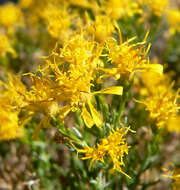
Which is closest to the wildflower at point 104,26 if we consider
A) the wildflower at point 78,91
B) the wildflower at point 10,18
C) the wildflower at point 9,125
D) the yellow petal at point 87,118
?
the wildflower at point 78,91

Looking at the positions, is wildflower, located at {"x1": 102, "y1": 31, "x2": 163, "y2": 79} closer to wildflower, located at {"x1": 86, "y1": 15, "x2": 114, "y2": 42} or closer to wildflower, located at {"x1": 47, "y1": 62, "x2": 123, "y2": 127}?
wildflower, located at {"x1": 47, "y1": 62, "x2": 123, "y2": 127}

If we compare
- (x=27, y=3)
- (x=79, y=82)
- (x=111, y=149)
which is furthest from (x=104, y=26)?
(x=27, y=3)

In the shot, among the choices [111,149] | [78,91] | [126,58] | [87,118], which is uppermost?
[126,58]

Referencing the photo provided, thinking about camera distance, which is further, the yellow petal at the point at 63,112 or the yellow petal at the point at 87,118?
the yellow petal at the point at 63,112

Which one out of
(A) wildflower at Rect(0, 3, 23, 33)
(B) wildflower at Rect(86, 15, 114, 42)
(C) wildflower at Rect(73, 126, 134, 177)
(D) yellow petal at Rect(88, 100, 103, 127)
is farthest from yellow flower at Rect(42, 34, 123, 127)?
(A) wildflower at Rect(0, 3, 23, 33)

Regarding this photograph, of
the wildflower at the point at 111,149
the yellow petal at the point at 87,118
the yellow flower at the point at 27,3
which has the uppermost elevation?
the yellow flower at the point at 27,3

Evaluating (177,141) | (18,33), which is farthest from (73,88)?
(18,33)

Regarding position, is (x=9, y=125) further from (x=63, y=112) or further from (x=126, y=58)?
(x=126, y=58)

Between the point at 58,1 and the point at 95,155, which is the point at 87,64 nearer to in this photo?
the point at 95,155

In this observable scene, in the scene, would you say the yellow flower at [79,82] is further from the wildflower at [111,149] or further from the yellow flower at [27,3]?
the yellow flower at [27,3]
